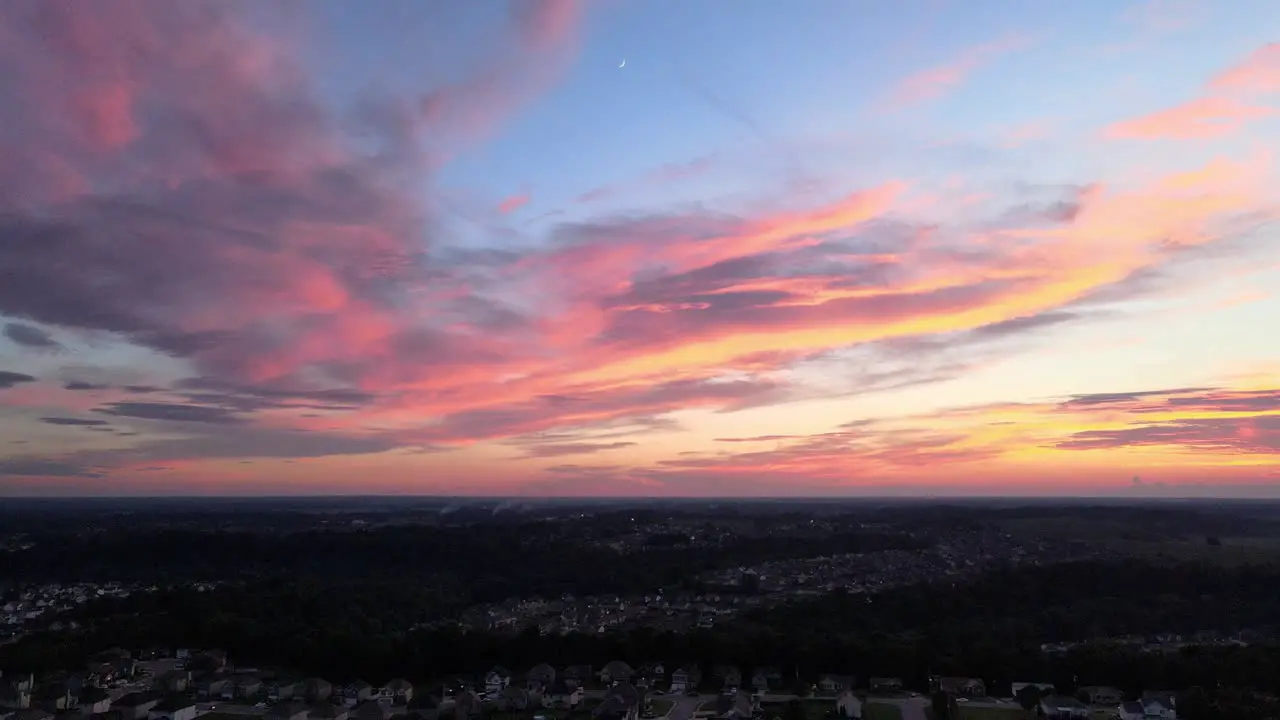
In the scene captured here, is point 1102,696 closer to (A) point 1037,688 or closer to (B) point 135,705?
(A) point 1037,688

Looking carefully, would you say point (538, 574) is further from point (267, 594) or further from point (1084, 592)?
point (1084, 592)

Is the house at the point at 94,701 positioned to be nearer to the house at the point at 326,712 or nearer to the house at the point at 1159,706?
the house at the point at 326,712

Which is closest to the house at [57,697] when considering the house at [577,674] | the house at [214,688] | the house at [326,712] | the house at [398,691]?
the house at [214,688]

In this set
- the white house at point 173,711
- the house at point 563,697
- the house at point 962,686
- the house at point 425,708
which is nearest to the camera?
the house at point 425,708

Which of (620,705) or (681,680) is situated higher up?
Answer: (620,705)

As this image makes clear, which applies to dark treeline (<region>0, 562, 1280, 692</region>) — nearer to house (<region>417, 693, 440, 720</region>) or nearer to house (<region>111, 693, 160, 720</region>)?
house (<region>417, 693, 440, 720</region>)

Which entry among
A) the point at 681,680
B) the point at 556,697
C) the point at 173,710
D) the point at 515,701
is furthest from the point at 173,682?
the point at 681,680

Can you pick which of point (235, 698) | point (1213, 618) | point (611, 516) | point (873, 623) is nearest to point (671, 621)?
point (873, 623)
